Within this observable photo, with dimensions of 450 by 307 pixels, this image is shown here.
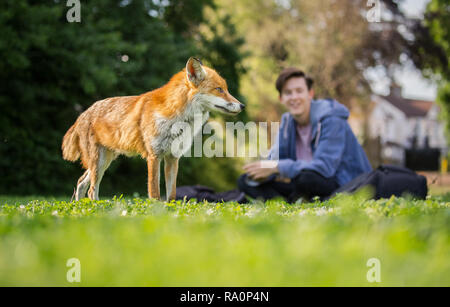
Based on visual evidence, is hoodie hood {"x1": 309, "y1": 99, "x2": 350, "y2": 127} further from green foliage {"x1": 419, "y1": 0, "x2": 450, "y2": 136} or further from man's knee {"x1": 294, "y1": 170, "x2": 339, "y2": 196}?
green foliage {"x1": 419, "y1": 0, "x2": 450, "y2": 136}

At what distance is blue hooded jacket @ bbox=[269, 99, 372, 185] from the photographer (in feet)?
21.7

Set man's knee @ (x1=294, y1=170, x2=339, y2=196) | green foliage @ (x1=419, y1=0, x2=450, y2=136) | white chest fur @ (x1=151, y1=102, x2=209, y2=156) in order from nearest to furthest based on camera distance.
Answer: white chest fur @ (x1=151, y1=102, x2=209, y2=156) < man's knee @ (x1=294, y1=170, x2=339, y2=196) < green foliage @ (x1=419, y1=0, x2=450, y2=136)

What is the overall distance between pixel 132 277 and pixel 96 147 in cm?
314

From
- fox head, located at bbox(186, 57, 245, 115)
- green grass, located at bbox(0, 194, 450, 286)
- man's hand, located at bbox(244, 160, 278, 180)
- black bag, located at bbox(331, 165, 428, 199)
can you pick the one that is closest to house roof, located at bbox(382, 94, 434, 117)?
black bag, located at bbox(331, 165, 428, 199)

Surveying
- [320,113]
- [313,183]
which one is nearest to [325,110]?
[320,113]

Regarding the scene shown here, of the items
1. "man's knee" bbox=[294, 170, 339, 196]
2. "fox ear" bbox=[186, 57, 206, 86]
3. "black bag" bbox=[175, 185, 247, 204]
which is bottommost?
"black bag" bbox=[175, 185, 247, 204]

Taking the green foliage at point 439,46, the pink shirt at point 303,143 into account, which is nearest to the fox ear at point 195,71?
the pink shirt at point 303,143

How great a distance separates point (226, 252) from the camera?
2.05 metres

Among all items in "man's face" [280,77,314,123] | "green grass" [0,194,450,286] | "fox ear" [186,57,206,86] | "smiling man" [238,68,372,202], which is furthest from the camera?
"man's face" [280,77,314,123]

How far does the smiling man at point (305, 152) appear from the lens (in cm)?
661

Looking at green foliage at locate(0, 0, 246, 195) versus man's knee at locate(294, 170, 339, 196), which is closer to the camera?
man's knee at locate(294, 170, 339, 196)

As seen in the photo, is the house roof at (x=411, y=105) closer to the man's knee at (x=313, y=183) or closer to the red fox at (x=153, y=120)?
the man's knee at (x=313, y=183)

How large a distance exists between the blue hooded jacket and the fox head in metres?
2.41

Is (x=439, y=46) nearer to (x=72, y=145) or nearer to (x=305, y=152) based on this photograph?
(x=305, y=152)
